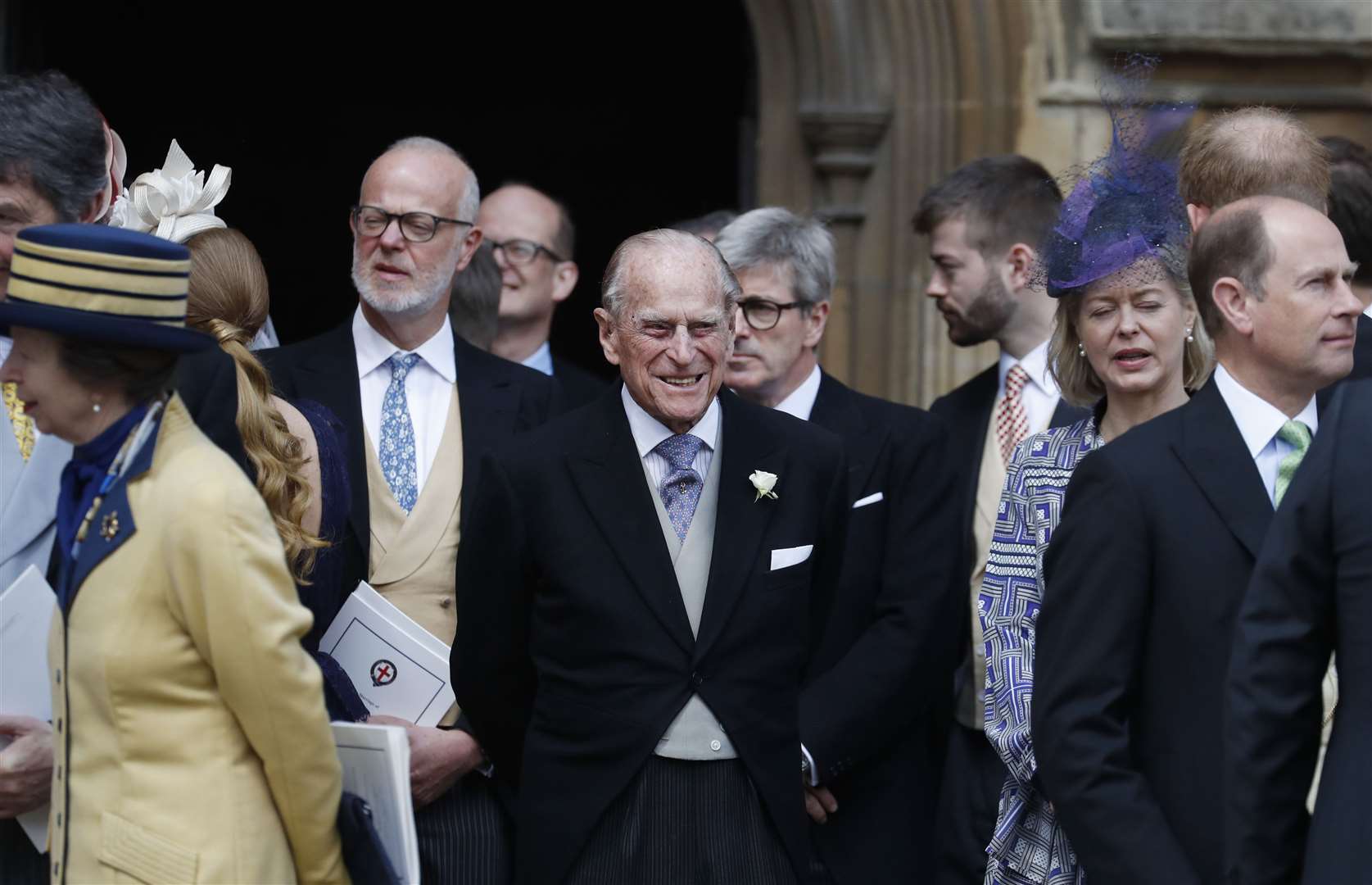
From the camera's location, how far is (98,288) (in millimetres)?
2572

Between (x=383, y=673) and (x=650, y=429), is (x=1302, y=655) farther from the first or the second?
(x=383, y=673)

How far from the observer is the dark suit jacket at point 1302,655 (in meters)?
2.59

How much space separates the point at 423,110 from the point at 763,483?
4892 mm

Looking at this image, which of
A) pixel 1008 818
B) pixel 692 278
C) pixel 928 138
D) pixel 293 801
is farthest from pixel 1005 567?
pixel 928 138

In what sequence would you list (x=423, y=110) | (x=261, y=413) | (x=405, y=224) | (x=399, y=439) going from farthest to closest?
1. (x=423, y=110)
2. (x=405, y=224)
3. (x=399, y=439)
4. (x=261, y=413)

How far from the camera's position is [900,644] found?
407cm

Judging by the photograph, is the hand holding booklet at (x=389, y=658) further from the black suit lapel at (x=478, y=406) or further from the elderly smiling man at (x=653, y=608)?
the black suit lapel at (x=478, y=406)

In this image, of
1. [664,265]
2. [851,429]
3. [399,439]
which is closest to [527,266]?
[851,429]

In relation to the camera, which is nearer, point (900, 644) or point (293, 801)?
point (293, 801)

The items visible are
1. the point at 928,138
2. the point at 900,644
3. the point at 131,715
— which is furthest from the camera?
the point at 928,138

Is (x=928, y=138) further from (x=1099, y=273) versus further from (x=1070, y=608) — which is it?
(x=1070, y=608)

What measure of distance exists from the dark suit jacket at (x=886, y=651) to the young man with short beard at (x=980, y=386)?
0.27ft

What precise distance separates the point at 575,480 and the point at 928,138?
116 inches

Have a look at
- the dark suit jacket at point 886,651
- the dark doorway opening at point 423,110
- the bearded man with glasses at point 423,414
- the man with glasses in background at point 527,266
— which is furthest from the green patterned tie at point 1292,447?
the dark doorway opening at point 423,110
